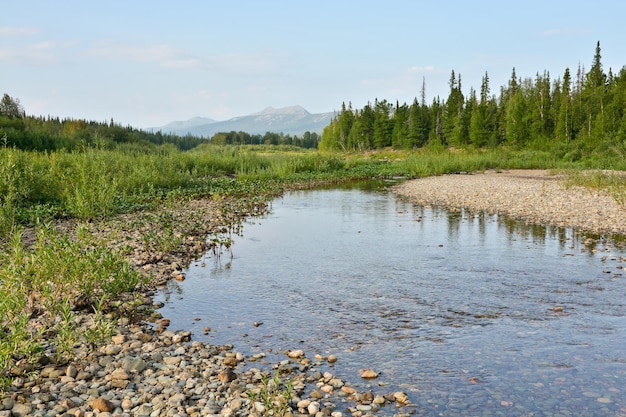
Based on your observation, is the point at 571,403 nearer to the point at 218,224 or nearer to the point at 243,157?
the point at 218,224

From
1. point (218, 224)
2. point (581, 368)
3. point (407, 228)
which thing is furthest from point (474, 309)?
point (218, 224)

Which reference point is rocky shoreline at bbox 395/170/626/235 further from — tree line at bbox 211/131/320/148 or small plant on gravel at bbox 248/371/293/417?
tree line at bbox 211/131/320/148

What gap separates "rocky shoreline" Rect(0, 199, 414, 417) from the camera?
4910 millimetres

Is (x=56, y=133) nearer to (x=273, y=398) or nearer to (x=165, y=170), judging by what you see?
(x=165, y=170)

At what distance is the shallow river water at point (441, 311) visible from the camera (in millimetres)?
5668

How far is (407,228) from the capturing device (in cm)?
1655

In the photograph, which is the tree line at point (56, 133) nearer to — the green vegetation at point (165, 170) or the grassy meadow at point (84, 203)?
the green vegetation at point (165, 170)

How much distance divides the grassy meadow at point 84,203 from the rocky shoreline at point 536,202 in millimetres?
1102

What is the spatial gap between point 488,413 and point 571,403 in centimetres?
96

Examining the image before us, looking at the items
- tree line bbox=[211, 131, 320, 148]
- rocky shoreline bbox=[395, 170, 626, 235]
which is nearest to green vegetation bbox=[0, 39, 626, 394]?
rocky shoreline bbox=[395, 170, 626, 235]

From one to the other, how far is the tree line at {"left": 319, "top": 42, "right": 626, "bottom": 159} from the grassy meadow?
13.0 meters

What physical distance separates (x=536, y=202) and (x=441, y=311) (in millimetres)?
14692

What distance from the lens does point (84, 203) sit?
14.8 m

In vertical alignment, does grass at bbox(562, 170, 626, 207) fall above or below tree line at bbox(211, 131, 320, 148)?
below
